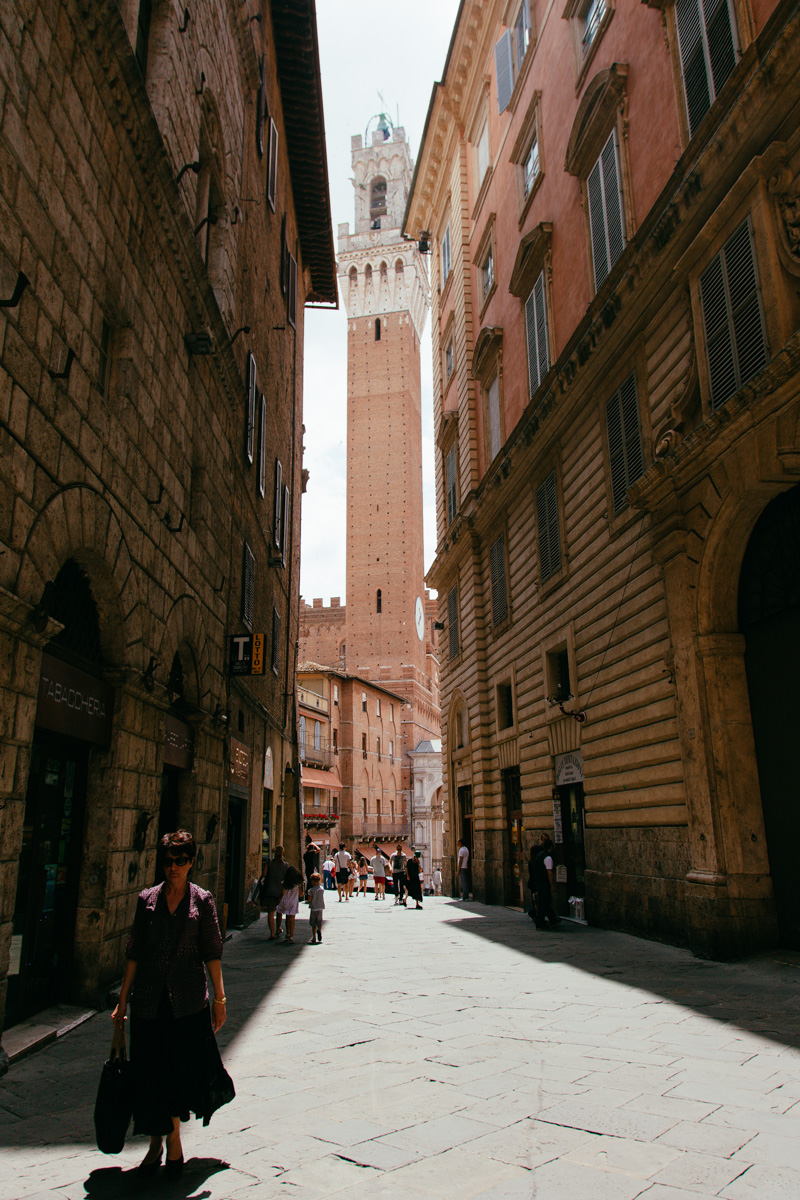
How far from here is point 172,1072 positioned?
3365mm

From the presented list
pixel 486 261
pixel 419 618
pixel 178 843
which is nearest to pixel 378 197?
pixel 419 618

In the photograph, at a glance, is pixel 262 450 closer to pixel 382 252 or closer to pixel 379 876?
pixel 379 876

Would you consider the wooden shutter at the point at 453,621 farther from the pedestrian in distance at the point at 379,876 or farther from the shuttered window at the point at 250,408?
the shuttered window at the point at 250,408

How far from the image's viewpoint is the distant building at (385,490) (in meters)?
64.1

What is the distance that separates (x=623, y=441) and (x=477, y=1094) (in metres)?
8.82

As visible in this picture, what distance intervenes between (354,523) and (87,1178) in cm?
6368

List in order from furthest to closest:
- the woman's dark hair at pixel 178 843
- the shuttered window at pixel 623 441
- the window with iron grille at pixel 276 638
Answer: the window with iron grille at pixel 276 638 → the shuttered window at pixel 623 441 → the woman's dark hair at pixel 178 843

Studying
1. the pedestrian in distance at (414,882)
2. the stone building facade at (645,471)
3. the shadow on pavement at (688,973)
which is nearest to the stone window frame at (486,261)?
the stone building facade at (645,471)

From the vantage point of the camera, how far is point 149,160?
736 cm

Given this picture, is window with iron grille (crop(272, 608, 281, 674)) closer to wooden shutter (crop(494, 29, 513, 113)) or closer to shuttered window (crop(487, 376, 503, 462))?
shuttered window (crop(487, 376, 503, 462))

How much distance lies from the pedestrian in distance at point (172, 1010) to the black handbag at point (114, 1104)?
0.04 meters

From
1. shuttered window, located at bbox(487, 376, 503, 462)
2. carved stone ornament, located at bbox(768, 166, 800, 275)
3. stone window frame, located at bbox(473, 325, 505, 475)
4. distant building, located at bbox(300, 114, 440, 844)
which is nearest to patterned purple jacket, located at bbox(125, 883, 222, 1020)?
carved stone ornament, located at bbox(768, 166, 800, 275)

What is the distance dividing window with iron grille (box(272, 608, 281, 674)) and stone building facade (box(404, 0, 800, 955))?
4.56m

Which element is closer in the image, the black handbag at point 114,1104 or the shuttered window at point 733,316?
the black handbag at point 114,1104
